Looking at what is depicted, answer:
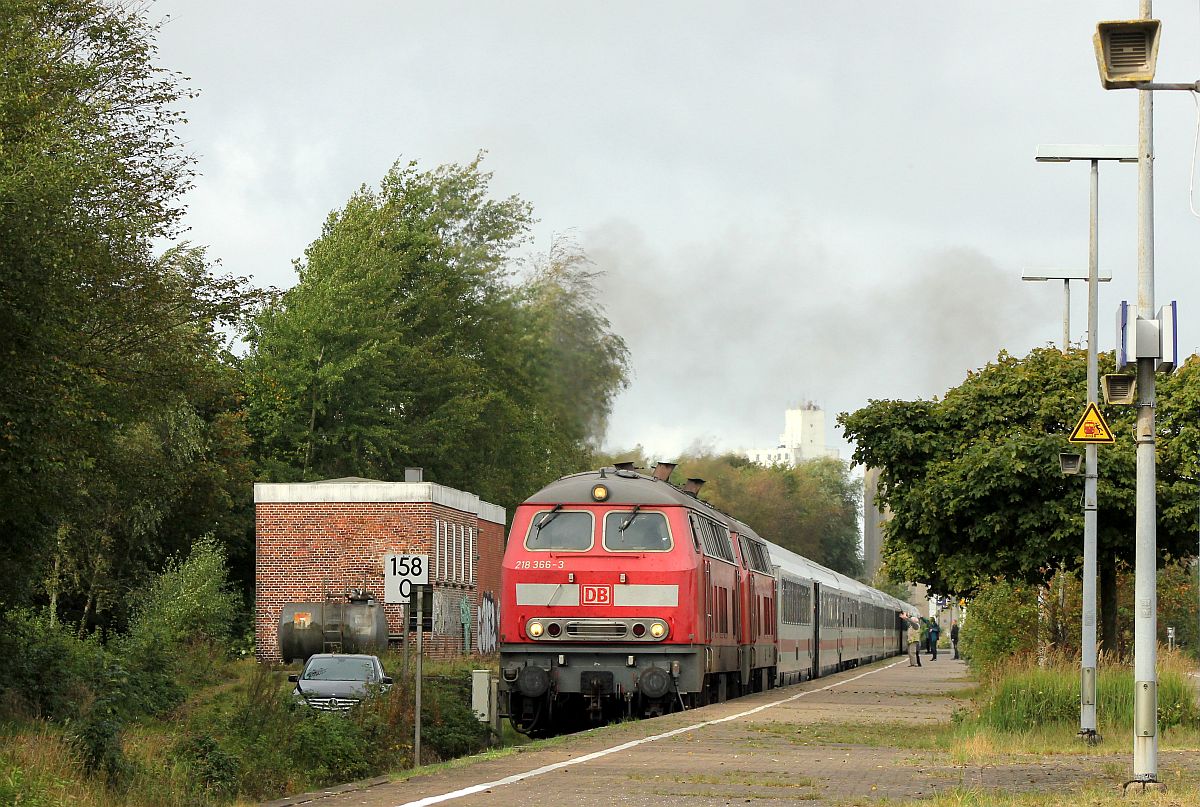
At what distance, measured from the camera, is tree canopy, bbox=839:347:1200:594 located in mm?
29656

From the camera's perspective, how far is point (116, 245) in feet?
96.2

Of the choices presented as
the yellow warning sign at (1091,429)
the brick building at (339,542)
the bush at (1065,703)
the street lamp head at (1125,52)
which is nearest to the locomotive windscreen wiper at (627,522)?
the bush at (1065,703)

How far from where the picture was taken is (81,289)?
27.1 m

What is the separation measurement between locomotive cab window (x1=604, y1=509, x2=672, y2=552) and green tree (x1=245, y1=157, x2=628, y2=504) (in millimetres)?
27816

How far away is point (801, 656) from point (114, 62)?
70.8 feet

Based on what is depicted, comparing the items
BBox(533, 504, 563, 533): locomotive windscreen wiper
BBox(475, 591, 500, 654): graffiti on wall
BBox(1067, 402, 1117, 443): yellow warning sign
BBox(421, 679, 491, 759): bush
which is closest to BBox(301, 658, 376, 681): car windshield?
BBox(421, 679, 491, 759): bush

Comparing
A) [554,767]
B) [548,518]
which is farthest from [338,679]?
[554,767]

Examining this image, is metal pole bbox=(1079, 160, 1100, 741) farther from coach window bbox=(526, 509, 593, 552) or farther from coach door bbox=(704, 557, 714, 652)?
coach window bbox=(526, 509, 593, 552)

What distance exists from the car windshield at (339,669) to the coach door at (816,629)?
17.1 meters

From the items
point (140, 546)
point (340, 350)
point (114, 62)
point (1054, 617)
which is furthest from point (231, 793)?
point (340, 350)

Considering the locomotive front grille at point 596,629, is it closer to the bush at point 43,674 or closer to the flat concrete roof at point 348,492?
the bush at point 43,674

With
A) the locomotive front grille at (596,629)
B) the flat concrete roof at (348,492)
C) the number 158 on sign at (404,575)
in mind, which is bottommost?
the locomotive front grille at (596,629)

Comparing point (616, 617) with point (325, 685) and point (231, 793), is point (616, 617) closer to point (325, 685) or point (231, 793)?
point (231, 793)

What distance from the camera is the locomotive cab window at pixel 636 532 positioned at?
960 inches
